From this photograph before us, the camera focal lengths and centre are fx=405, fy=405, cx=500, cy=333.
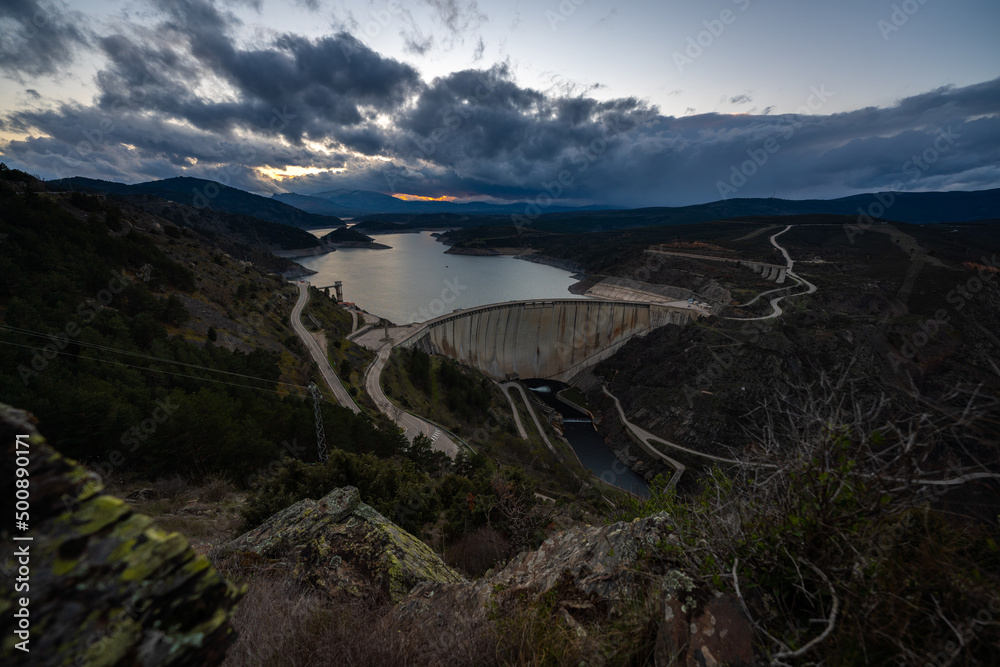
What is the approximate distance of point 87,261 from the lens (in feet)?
112

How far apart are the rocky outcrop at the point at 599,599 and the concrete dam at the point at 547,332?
54.4 meters

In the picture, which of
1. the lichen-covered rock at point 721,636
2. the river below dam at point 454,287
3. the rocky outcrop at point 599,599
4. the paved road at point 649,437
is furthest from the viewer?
the river below dam at point 454,287

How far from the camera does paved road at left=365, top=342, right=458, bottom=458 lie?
31141 millimetres

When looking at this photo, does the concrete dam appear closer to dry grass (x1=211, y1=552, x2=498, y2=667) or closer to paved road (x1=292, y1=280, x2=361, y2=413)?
paved road (x1=292, y1=280, x2=361, y2=413)

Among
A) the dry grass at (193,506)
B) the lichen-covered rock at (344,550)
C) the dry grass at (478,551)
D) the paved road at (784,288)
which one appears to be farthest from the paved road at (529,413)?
the paved road at (784,288)

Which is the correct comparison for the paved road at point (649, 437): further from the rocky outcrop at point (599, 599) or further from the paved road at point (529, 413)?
the rocky outcrop at point (599, 599)

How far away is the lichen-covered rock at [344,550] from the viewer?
6.76 m

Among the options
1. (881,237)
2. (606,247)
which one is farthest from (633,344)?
(881,237)

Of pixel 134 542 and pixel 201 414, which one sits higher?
pixel 134 542

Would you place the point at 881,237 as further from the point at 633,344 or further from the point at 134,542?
the point at 134,542

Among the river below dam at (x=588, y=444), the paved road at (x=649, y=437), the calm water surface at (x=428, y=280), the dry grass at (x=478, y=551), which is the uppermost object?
the dry grass at (x=478, y=551)

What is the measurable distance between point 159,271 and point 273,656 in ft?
168

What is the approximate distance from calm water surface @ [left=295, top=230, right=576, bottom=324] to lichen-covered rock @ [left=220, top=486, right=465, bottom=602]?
2822 inches

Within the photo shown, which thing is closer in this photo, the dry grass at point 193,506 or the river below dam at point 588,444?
the dry grass at point 193,506
